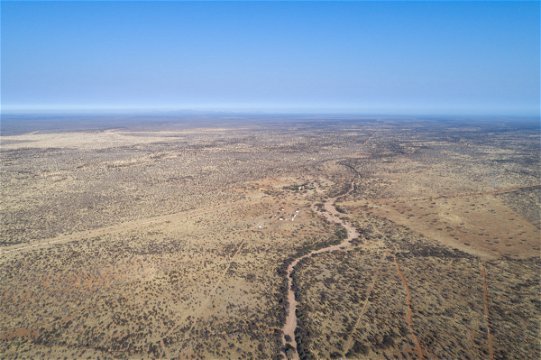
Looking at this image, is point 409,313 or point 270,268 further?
point 270,268

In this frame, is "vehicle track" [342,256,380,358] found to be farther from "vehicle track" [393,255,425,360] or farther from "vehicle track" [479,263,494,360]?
"vehicle track" [479,263,494,360]

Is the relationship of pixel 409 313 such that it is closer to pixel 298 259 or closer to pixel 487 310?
pixel 487 310

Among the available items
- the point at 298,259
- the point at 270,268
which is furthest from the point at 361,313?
the point at 270,268

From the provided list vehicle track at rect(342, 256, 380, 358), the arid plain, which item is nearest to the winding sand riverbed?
the arid plain

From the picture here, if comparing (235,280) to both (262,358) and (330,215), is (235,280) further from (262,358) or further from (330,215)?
(330,215)

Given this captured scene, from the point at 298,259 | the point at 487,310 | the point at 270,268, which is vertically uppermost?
the point at 298,259

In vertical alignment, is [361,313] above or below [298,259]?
below

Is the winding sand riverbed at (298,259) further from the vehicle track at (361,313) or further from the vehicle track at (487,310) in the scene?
the vehicle track at (487,310)

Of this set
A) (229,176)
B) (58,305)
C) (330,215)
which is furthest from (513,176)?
(58,305)
